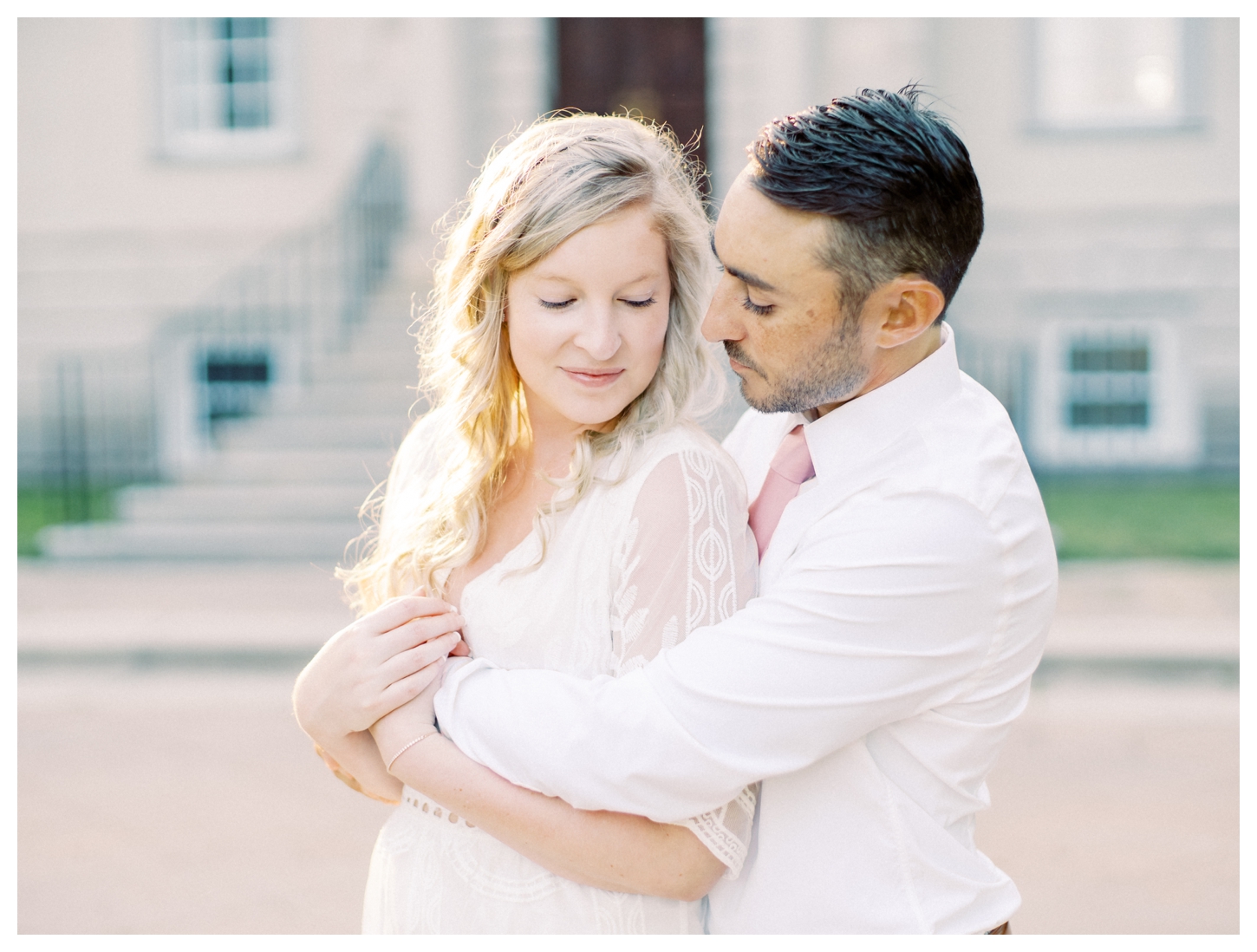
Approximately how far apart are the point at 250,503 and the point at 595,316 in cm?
801

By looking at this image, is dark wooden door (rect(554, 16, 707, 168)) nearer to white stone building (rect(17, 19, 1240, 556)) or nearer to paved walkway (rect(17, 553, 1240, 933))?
white stone building (rect(17, 19, 1240, 556))

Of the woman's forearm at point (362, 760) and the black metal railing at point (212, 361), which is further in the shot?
the black metal railing at point (212, 361)

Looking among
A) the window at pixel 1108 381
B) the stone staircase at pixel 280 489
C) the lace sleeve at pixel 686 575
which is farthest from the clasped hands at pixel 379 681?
the window at pixel 1108 381

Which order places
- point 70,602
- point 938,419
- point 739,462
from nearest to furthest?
point 938,419 < point 739,462 < point 70,602

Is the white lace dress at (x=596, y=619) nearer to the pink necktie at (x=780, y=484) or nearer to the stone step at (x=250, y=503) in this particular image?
the pink necktie at (x=780, y=484)

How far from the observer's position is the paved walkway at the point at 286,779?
4.46 meters

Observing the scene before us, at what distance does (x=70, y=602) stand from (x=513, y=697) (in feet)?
24.3

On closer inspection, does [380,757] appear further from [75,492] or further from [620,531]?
[75,492]

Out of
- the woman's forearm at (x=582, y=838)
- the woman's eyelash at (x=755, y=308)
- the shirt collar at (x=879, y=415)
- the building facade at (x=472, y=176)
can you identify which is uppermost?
the building facade at (x=472, y=176)

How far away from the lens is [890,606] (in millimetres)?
1704

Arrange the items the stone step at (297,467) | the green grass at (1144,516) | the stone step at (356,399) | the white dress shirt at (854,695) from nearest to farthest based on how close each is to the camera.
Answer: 1. the white dress shirt at (854,695)
2. the green grass at (1144,516)
3. the stone step at (297,467)
4. the stone step at (356,399)

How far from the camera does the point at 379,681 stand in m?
1.91

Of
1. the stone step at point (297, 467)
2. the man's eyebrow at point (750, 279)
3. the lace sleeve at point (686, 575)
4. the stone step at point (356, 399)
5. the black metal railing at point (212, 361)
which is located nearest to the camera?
the lace sleeve at point (686, 575)
